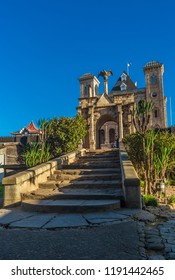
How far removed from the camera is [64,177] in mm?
7141

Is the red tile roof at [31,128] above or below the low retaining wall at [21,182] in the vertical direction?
above

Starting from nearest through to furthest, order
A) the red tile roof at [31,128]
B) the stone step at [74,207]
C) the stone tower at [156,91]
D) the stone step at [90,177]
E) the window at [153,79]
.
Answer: the stone step at [74,207] < the stone step at [90,177] < the stone tower at [156,91] < the red tile roof at [31,128] < the window at [153,79]

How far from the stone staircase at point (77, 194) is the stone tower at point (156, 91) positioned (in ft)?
124

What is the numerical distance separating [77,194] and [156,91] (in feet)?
141

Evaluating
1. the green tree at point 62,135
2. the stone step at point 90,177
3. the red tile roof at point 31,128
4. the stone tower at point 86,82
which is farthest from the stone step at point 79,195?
the stone tower at point 86,82

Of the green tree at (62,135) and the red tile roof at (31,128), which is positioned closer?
the green tree at (62,135)

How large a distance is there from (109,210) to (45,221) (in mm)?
1268

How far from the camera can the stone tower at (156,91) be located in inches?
1674

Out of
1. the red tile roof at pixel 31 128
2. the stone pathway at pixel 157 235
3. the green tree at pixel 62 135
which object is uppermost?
the red tile roof at pixel 31 128

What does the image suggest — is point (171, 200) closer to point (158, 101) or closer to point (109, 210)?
point (109, 210)

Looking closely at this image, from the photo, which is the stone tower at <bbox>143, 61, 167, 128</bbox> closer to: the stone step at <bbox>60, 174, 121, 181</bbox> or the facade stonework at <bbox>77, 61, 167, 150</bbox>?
the facade stonework at <bbox>77, 61, 167, 150</bbox>

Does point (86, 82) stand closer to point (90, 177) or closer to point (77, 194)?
point (90, 177)

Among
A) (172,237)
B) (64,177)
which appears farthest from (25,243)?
(64,177)

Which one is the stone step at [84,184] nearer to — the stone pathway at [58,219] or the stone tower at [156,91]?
the stone pathway at [58,219]
